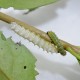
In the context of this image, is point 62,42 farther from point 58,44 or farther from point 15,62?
point 15,62

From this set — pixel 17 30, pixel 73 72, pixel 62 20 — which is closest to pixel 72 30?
pixel 62 20

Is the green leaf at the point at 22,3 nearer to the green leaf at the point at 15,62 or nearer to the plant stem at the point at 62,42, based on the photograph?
the plant stem at the point at 62,42

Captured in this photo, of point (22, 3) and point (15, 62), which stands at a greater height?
point (22, 3)

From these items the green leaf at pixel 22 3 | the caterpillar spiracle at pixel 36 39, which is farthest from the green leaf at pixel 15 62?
the green leaf at pixel 22 3


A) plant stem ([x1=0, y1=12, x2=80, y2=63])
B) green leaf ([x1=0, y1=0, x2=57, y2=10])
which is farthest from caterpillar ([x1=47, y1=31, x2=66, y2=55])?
green leaf ([x1=0, y1=0, x2=57, y2=10])

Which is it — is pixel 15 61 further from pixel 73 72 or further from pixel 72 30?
pixel 72 30

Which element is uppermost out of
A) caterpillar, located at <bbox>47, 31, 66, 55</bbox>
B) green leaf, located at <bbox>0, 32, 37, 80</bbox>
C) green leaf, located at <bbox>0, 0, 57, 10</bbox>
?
green leaf, located at <bbox>0, 0, 57, 10</bbox>

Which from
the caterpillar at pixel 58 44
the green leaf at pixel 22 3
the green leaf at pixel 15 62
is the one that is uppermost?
the green leaf at pixel 22 3

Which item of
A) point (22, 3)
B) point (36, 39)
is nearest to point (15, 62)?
point (36, 39)

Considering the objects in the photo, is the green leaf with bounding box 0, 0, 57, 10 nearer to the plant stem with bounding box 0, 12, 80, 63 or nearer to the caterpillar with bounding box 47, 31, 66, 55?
the plant stem with bounding box 0, 12, 80, 63

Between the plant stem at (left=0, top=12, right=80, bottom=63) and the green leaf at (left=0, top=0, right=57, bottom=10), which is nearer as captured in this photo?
the plant stem at (left=0, top=12, right=80, bottom=63)
